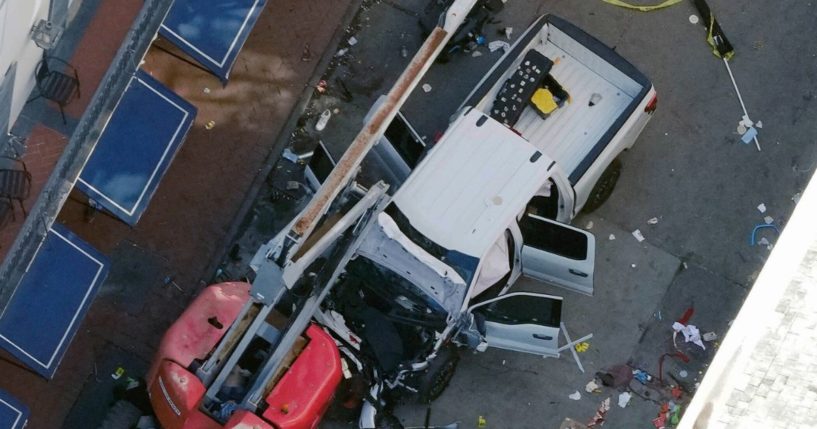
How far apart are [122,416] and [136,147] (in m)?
3.28

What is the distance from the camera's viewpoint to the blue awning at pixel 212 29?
16.7 meters

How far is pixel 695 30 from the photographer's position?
59.2 feet

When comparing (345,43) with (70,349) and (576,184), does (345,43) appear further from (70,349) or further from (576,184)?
(70,349)

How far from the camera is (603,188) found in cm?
1711

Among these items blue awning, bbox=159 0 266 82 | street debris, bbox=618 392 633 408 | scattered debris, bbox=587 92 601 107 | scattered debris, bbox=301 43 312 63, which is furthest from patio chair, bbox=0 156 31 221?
street debris, bbox=618 392 633 408

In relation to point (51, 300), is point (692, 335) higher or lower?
higher

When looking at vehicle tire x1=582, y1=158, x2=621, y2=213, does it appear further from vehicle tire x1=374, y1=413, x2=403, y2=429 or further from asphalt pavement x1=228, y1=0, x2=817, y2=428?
vehicle tire x1=374, y1=413, x2=403, y2=429

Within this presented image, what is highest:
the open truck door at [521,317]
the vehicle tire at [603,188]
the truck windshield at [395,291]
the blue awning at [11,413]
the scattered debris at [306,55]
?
the vehicle tire at [603,188]

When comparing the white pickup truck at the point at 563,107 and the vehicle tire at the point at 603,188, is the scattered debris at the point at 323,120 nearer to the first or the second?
the white pickup truck at the point at 563,107

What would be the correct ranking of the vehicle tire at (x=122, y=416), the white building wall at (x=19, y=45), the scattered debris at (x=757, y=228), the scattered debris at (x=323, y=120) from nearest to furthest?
1. the white building wall at (x=19, y=45)
2. the vehicle tire at (x=122, y=416)
3. the scattered debris at (x=757, y=228)
4. the scattered debris at (x=323, y=120)

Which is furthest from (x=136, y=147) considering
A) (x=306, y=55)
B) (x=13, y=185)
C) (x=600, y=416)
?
(x=600, y=416)

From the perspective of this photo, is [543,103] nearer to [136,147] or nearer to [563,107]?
[563,107]

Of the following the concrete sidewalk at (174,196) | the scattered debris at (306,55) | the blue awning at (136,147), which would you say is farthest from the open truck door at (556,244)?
the blue awning at (136,147)

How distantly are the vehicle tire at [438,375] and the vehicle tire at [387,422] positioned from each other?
40 centimetres
